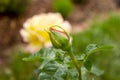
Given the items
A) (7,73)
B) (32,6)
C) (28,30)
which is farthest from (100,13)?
(28,30)

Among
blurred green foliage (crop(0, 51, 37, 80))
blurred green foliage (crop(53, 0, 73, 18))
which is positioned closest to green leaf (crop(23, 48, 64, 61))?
blurred green foliage (crop(0, 51, 37, 80))

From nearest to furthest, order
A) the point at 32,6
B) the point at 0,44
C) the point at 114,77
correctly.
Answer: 1. the point at 114,77
2. the point at 0,44
3. the point at 32,6

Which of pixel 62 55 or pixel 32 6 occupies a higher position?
pixel 32 6

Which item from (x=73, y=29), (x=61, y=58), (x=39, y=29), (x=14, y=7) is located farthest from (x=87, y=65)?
(x=14, y=7)

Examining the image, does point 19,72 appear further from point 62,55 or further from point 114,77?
point 62,55

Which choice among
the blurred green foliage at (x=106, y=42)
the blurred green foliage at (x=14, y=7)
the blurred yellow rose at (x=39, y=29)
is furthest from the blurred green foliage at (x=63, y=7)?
the blurred yellow rose at (x=39, y=29)

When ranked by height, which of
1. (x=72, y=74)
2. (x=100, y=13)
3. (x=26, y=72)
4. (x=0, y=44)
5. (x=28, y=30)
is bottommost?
(x=72, y=74)

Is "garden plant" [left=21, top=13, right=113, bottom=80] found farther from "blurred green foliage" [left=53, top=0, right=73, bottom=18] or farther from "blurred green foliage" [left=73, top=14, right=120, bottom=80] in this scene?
"blurred green foliage" [left=53, top=0, right=73, bottom=18]
